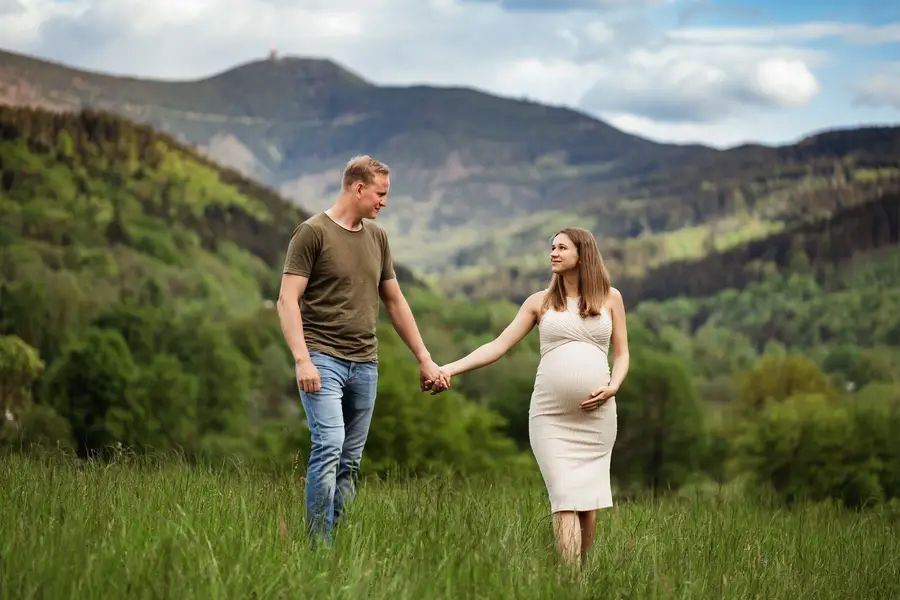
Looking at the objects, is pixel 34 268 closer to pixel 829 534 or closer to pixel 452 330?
pixel 452 330

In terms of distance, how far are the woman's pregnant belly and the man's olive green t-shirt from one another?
1.00 m

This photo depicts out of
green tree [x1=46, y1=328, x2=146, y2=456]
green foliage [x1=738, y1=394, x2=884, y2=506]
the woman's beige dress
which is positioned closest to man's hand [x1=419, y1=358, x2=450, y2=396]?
the woman's beige dress

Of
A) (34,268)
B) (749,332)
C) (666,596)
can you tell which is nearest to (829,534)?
(666,596)

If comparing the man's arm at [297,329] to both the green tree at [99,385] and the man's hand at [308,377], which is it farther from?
the green tree at [99,385]

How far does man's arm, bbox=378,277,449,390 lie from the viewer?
6449 mm

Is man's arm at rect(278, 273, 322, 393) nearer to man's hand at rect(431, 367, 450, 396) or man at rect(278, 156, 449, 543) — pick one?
man at rect(278, 156, 449, 543)

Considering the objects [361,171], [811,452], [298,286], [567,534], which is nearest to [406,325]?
[298,286]

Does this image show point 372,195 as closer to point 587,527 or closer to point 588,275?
point 588,275

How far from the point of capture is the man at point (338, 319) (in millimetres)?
5746

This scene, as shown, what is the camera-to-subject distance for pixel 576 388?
6145 millimetres

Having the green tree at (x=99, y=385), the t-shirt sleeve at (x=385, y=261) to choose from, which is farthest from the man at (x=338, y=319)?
the green tree at (x=99, y=385)

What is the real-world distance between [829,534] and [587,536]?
2387 millimetres

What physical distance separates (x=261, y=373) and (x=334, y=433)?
69.2 metres

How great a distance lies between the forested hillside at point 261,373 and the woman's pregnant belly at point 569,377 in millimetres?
1493
